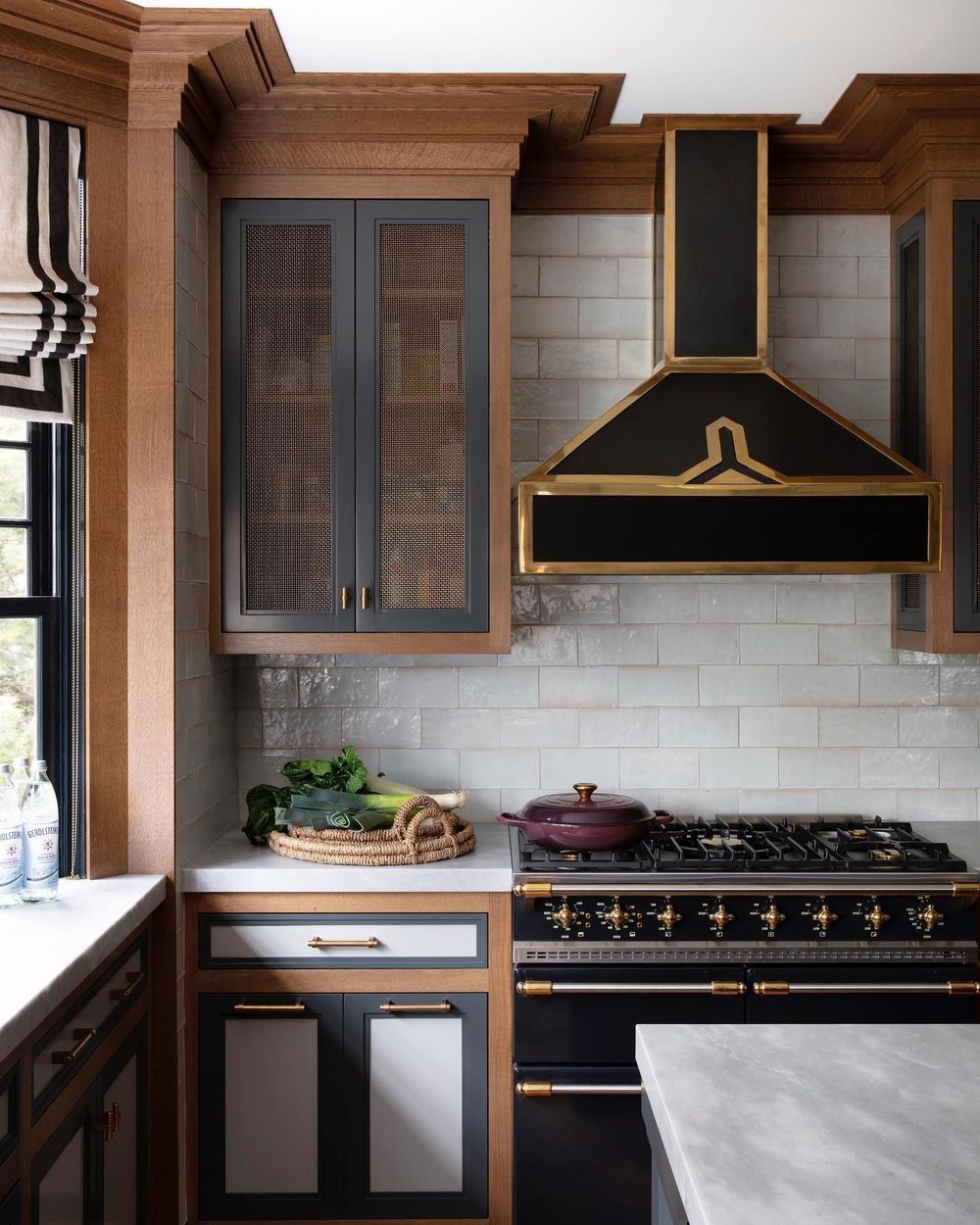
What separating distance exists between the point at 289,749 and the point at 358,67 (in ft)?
6.14

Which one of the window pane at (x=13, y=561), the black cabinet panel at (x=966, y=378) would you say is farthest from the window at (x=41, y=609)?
the black cabinet panel at (x=966, y=378)

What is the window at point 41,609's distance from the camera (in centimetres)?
247

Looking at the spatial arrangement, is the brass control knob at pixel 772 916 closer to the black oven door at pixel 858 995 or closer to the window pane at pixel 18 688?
the black oven door at pixel 858 995

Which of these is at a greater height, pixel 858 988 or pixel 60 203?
pixel 60 203

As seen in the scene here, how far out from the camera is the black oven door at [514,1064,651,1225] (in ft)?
8.37

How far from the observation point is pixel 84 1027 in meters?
2.03

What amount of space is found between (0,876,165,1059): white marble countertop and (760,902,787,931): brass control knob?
1.45 metres

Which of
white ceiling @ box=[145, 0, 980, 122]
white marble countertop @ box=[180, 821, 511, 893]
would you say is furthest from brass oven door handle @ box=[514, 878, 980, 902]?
white ceiling @ box=[145, 0, 980, 122]

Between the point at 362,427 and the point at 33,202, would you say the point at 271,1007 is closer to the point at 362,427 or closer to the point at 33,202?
the point at 362,427

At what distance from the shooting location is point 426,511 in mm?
2826

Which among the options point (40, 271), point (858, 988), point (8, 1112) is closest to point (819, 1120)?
point (8, 1112)

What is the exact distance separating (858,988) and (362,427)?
188 centimetres

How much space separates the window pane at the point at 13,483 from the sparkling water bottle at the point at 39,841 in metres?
0.59

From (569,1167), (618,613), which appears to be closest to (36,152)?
(618,613)
